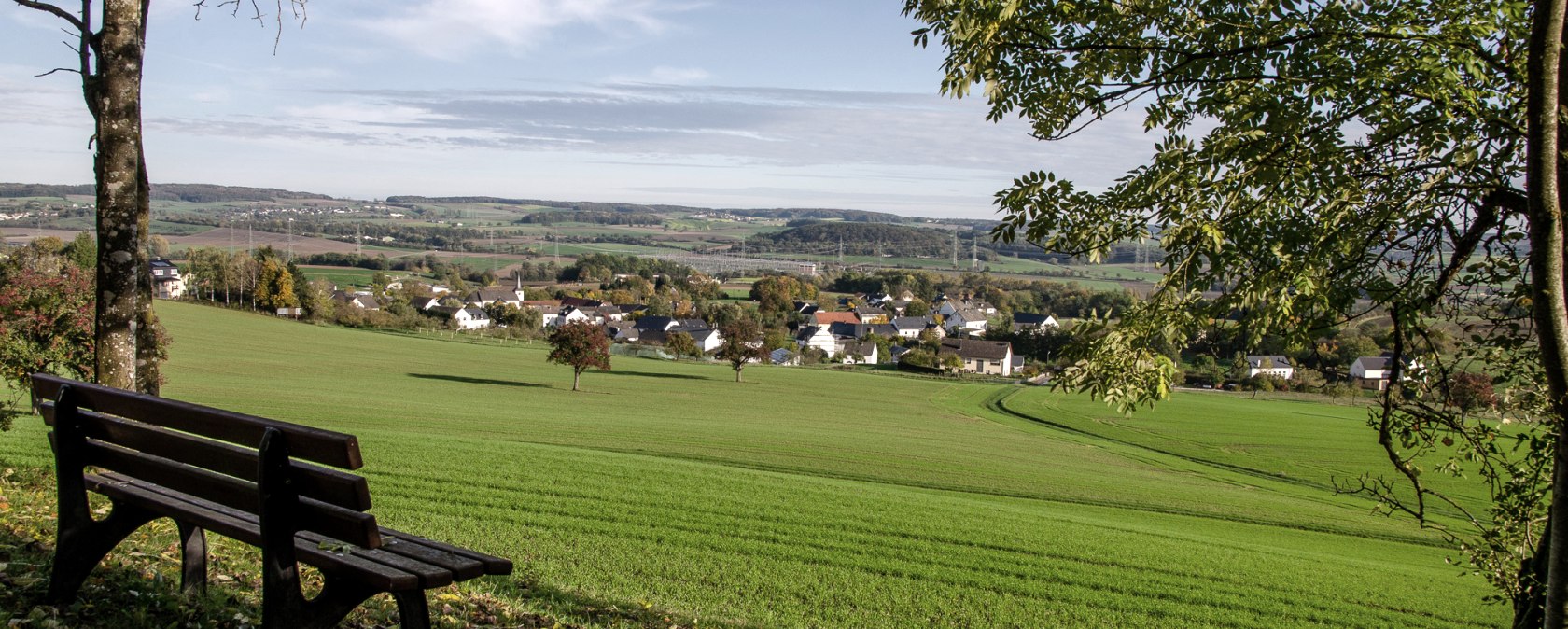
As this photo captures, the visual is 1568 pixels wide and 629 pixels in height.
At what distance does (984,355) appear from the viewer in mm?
85625

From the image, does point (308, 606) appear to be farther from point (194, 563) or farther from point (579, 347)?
point (579, 347)

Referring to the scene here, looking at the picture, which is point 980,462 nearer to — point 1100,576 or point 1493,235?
point 1100,576

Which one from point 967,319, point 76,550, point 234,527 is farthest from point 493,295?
point 234,527

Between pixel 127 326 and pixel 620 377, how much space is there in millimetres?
50208

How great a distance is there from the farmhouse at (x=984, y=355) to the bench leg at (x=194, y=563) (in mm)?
78050

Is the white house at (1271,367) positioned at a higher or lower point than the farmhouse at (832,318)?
higher

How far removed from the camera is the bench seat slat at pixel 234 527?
403 centimetres

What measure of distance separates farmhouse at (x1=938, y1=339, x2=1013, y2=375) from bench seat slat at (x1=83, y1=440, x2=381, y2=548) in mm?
78480

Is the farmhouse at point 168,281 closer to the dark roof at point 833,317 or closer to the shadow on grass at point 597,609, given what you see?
the dark roof at point 833,317

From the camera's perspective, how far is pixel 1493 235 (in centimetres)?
503

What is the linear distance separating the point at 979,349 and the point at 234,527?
8449 centimetres

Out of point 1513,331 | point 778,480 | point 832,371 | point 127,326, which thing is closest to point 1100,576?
point 1513,331

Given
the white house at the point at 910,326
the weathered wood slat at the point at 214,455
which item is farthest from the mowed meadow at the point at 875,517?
the white house at the point at 910,326

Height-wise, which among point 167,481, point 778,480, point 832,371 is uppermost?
point 167,481
